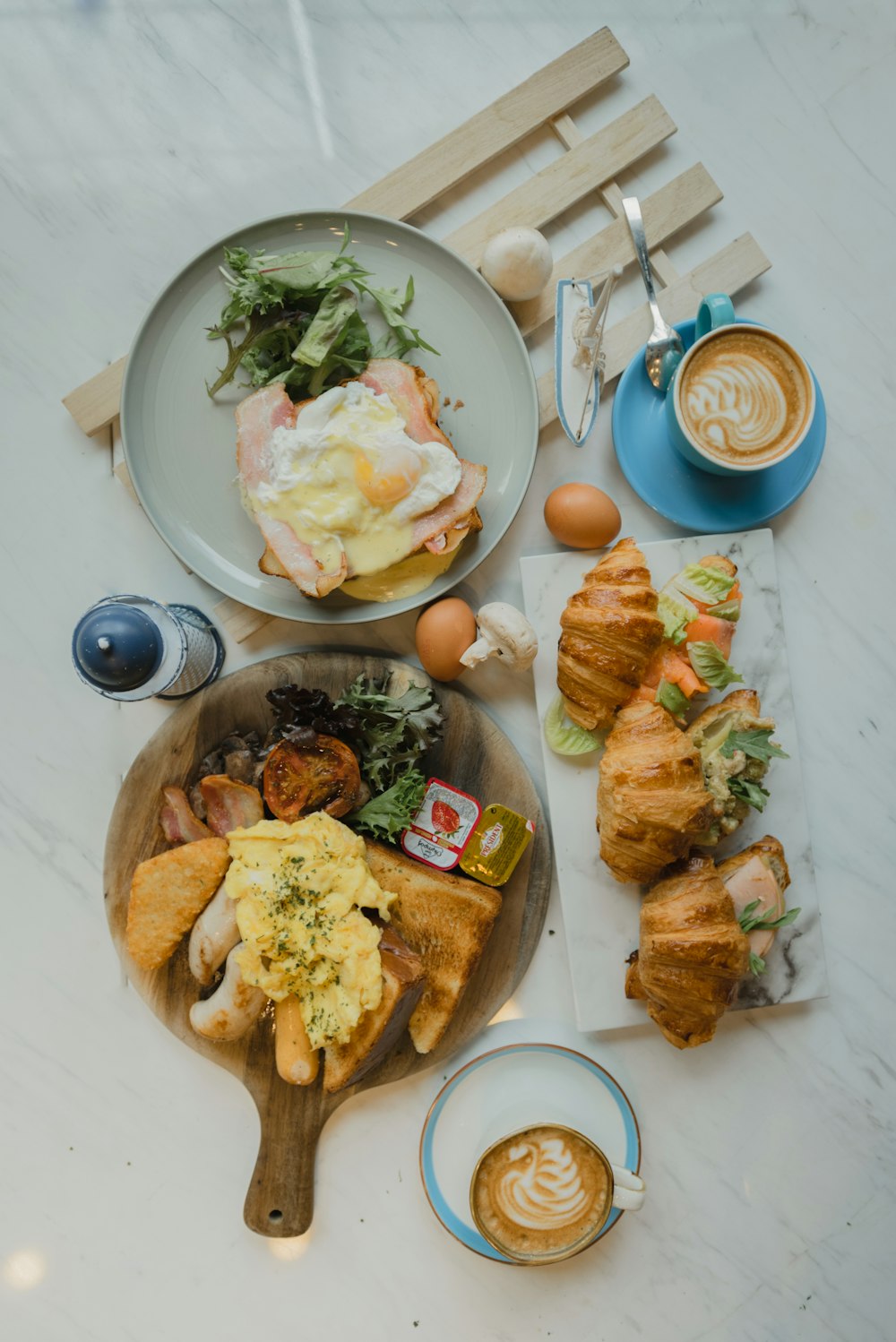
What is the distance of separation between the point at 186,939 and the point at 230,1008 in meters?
0.21

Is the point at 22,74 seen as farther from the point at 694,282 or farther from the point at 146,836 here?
the point at 146,836

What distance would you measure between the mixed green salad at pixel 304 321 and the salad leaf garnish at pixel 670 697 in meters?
0.98

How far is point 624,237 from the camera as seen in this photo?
2.12 metres

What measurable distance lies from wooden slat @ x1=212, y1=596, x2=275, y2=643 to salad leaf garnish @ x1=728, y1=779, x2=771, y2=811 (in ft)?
3.92

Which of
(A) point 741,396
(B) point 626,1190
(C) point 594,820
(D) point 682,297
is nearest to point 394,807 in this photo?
(C) point 594,820

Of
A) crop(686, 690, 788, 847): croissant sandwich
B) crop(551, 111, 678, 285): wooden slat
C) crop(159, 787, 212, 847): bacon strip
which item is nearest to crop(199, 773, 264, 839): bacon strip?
crop(159, 787, 212, 847): bacon strip

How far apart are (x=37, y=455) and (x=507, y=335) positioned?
48.2 inches

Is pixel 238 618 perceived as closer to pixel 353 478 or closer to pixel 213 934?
pixel 353 478

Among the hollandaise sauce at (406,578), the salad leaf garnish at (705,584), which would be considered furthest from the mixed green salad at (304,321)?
the salad leaf garnish at (705,584)

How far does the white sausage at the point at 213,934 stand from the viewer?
2.00 metres

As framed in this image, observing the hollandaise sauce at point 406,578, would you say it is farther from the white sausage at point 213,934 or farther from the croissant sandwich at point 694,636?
the white sausage at point 213,934

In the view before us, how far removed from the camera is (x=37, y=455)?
2.17 m

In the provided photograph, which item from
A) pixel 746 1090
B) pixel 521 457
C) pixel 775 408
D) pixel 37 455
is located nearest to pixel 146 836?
pixel 37 455

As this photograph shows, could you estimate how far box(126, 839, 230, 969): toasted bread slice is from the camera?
2012 mm
